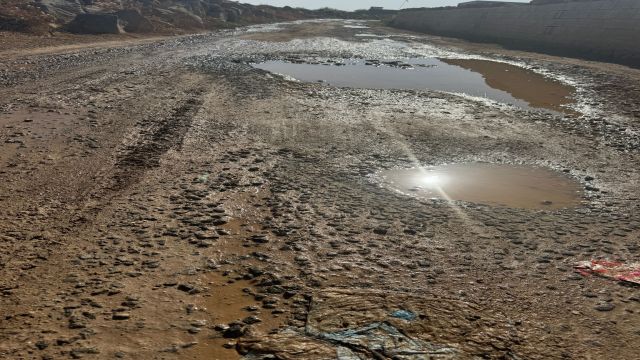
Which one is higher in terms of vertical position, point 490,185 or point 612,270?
point 490,185

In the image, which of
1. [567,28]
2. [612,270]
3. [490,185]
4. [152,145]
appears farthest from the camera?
[567,28]

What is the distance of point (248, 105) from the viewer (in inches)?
388

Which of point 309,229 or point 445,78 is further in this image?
point 445,78

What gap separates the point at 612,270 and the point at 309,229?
2672mm

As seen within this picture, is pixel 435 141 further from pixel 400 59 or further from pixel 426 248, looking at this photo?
pixel 400 59

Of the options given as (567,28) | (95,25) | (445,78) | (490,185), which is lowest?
(490,185)

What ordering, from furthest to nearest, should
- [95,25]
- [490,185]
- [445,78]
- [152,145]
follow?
[95,25] → [445,78] → [152,145] → [490,185]

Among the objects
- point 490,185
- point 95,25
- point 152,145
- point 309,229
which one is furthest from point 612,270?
point 95,25

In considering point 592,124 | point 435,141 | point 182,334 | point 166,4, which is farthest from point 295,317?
point 166,4

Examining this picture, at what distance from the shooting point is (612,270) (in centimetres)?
407

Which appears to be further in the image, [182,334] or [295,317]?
[295,317]

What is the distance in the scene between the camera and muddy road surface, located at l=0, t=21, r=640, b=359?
3139 mm

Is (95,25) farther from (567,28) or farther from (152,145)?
(567,28)

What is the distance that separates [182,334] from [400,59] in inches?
702
